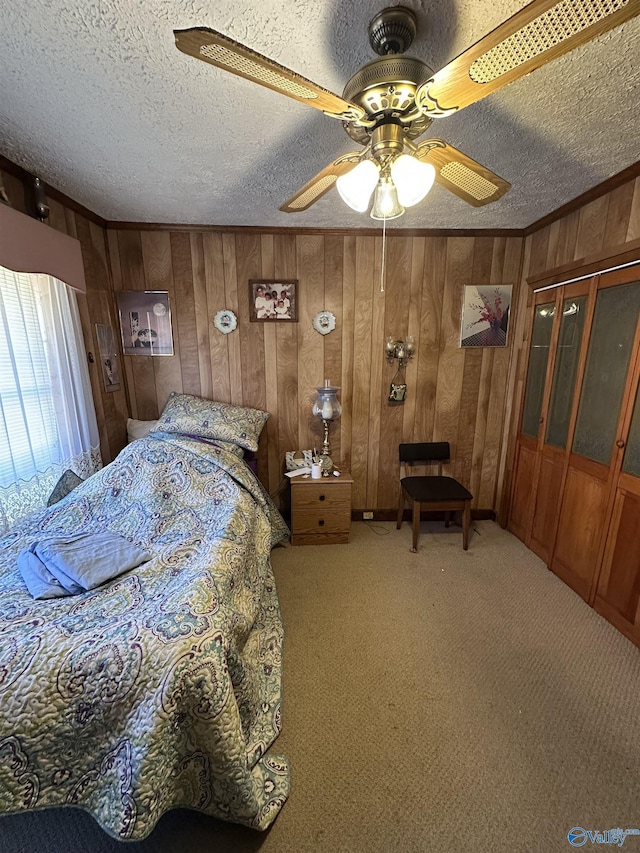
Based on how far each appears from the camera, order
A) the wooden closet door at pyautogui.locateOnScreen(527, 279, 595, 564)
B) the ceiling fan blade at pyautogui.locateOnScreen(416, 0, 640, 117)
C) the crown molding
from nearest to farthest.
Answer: the ceiling fan blade at pyautogui.locateOnScreen(416, 0, 640, 117) → the wooden closet door at pyautogui.locateOnScreen(527, 279, 595, 564) → the crown molding

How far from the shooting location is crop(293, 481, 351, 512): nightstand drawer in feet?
8.43

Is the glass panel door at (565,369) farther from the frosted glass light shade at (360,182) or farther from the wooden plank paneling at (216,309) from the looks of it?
the wooden plank paneling at (216,309)

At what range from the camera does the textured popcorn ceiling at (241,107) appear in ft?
3.14

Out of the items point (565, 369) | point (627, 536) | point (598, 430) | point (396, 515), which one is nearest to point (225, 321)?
point (396, 515)

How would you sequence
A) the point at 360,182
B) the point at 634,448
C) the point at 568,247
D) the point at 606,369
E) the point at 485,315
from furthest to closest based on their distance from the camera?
the point at 485,315 → the point at 568,247 → the point at 606,369 → the point at 634,448 → the point at 360,182

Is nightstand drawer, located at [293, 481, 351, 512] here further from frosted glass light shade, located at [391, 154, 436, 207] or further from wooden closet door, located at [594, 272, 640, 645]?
frosted glass light shade, located at [391, 154, 436, 207]

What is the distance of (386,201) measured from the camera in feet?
3.88

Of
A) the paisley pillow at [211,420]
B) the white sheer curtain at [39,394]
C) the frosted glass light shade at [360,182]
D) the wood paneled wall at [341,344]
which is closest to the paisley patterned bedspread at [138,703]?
the white sheer curtain at [39,394]

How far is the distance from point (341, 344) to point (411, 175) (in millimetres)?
1790

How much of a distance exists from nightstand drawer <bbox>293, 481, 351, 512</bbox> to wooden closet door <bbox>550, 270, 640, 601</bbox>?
149 cm

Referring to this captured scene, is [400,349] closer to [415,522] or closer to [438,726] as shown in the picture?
[415,522]

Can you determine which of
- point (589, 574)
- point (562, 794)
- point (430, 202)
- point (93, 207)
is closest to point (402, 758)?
point (562, 794)

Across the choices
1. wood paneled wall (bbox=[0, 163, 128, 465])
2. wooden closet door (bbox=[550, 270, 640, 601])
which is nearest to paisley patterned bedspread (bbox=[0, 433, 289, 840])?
wood paneled wall (bbox=[0, 163, 128, 465])

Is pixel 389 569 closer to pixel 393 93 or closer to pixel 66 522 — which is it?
pixel 66 522
